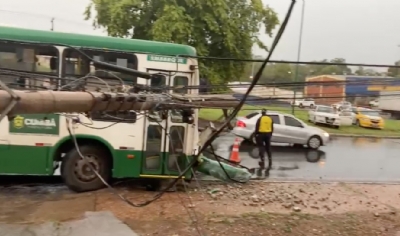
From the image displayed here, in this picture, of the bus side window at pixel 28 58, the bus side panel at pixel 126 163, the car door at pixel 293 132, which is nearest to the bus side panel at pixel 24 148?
the bus side window at pixel 28 58

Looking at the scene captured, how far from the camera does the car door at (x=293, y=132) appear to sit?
20.4 meters

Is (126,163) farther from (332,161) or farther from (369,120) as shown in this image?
(369,120)

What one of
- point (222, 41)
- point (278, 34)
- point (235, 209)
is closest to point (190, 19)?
point (222, 41)

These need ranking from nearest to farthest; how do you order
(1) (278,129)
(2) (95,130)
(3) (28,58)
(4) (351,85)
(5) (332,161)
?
(4) (351,85), (3) (28,58), (2) (95,130), (5) (332,161), (1) (278,129)

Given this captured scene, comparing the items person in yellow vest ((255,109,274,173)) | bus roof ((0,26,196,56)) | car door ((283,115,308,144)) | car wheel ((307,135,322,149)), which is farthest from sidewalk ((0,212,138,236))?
car wheel ((307,135,322,149))

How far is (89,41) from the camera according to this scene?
10359mm

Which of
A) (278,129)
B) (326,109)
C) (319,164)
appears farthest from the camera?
(326,109)

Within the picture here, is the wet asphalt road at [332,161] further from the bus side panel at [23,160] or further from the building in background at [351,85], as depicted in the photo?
the bus side panel at [23,160]

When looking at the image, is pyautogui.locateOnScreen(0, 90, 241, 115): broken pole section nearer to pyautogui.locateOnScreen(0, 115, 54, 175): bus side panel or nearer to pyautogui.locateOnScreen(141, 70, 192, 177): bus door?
pyautogui.locateOnScreen(141, 70, 192, 177): bus door

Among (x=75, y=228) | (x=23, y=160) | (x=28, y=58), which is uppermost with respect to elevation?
(x=28, y=58)

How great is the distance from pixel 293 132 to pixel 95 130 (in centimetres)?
1187

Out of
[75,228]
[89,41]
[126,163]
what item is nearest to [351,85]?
[126,163]

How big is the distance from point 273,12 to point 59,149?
16.8 meters

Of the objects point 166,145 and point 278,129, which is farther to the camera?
point 278,129
